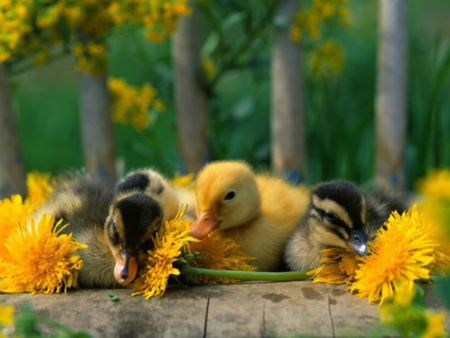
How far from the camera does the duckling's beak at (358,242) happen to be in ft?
6.83

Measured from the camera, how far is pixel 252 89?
5367 mm

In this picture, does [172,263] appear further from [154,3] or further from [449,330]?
[154,3]

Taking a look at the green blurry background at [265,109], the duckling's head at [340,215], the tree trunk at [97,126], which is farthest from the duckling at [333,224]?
the green blurry background at [265,109]

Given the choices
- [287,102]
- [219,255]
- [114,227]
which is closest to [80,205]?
[114,227]

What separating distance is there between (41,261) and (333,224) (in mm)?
906

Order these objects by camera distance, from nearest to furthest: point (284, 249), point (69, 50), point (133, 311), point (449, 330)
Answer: point (449, 330)
point (133, 311)
point (284, 249)
point (69, 50)

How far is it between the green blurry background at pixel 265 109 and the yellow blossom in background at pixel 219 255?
1683mm

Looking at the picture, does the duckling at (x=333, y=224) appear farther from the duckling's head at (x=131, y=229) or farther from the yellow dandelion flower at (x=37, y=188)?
the yellow dandelion flower at (x=37, y=188)

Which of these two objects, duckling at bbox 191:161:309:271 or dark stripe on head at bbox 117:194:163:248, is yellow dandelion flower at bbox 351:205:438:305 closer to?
duckling at bbox 191:161:309:271

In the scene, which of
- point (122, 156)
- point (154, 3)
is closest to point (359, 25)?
point (122, 156)

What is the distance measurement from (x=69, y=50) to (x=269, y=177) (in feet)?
3.69

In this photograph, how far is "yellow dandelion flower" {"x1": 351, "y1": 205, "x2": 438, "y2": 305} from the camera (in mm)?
2010

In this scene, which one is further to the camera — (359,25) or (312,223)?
(359,25)

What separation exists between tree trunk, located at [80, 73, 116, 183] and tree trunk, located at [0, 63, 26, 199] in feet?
1.92
